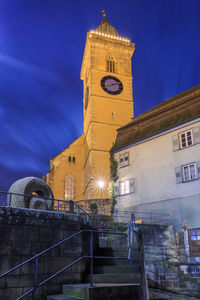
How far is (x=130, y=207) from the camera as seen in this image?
2434 cm

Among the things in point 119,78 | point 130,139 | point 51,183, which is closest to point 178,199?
point 130,139

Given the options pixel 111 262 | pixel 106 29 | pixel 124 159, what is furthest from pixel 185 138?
pixel 106 29

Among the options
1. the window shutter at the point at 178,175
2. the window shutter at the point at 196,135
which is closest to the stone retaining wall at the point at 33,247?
the window shutter at the point at 178,175

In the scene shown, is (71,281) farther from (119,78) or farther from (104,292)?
(119,78)

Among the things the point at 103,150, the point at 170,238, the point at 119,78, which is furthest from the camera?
the point at 119,78

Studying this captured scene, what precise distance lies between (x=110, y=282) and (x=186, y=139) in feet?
50.9

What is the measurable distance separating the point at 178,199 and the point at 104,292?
15.3m

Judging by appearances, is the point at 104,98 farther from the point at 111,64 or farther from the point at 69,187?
the point at 69,187

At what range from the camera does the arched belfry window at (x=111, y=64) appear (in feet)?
→ 122

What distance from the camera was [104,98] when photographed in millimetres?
35375

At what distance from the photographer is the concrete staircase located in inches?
263

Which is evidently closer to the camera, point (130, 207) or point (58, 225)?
point (58, 225)

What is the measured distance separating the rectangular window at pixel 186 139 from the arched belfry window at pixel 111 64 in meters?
18.2

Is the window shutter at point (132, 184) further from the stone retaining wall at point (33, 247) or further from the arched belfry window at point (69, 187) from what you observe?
the stone retaining wall at point (33, 247)
